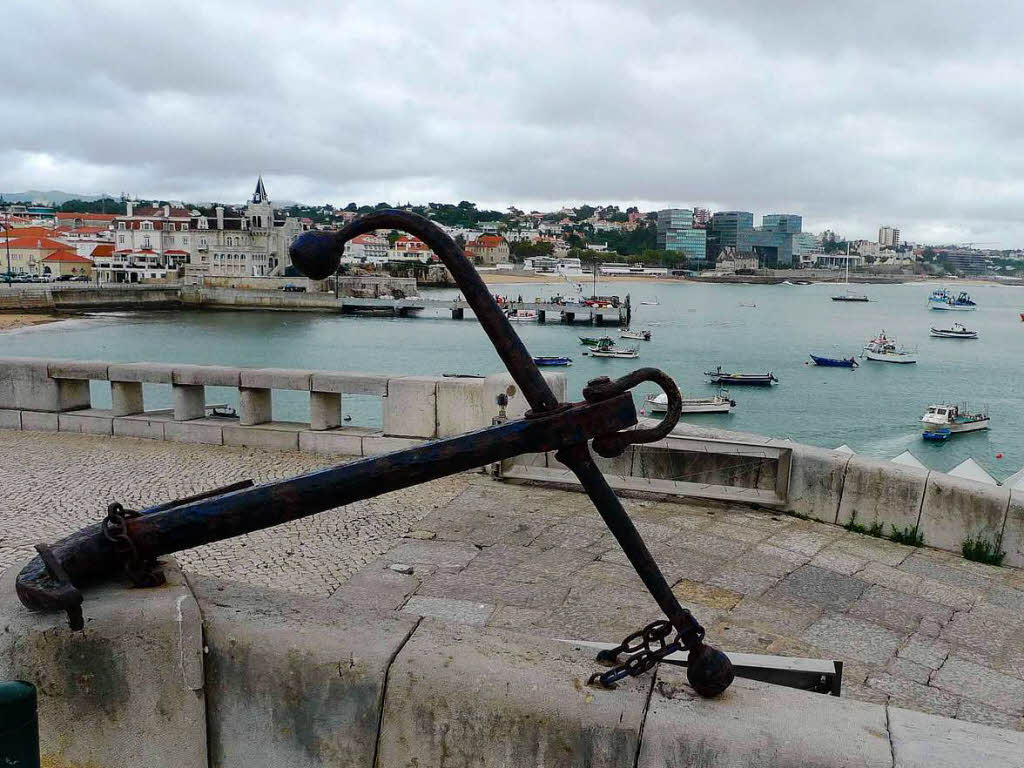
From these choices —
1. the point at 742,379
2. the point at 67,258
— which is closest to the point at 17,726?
the point at 742,379

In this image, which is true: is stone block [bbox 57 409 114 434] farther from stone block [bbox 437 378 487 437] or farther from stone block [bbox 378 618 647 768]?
stone block [bbox 378 618 647 768]

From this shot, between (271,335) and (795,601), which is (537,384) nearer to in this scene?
(795,601)

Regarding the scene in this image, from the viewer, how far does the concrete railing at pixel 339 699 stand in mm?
2328

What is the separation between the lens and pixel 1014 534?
583 centimetres

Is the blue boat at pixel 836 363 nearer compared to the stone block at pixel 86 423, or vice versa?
the stone block at pixel 86 423

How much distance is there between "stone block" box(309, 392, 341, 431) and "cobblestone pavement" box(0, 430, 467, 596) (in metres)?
0.35

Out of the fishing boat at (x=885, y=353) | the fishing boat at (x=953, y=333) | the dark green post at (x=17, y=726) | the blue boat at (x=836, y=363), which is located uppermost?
the dark green post at (x=17, y=726)

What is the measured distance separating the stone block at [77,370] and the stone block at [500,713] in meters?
7.31

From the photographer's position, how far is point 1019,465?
37344mm

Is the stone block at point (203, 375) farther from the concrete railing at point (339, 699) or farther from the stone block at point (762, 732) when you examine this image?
the stone block at point (762, 732)

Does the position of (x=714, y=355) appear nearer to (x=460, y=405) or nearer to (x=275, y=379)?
(x=460, y=405)

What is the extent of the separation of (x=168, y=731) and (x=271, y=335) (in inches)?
3026

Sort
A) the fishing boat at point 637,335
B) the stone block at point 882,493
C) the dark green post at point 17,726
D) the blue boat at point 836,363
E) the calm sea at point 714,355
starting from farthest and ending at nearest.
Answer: the fishing boat at point 637,335
the blue boat at point 836,363
the calm sea at point 714,355
the stone block at point 882,493
the dark green post at point 17,726

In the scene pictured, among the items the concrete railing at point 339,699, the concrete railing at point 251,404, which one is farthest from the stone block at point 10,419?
the concrete railing at point 339,699
